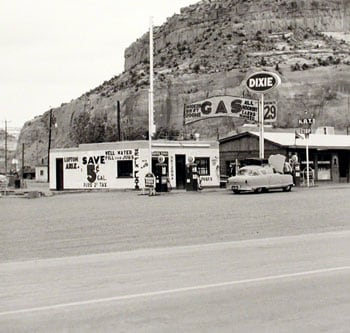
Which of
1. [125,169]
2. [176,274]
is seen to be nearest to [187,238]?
[176,274]

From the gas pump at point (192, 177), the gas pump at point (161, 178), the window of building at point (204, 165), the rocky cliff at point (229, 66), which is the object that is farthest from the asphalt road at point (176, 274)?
the rocky cliff at point (229, 66)

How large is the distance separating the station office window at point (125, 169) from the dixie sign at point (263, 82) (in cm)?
925

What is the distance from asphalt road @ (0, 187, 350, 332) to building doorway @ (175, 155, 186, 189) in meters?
24.6

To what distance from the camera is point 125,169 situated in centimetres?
4772

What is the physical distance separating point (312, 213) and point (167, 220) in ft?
17.5

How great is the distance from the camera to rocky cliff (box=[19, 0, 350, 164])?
354ft

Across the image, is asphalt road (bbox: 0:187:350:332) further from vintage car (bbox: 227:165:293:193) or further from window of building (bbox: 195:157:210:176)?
window of building (bbox: 195:157:210:176)

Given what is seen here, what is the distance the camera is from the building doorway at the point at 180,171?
48791 millimetres

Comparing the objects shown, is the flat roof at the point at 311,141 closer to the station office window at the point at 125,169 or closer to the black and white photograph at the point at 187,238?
the black and white photograph at the point at 187,238

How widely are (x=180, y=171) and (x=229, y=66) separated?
7229cm

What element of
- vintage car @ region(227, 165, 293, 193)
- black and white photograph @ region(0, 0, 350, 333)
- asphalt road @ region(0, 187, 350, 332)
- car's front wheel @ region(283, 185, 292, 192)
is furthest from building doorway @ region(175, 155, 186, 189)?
asphalt road @ region(0, 187, 350, 332)

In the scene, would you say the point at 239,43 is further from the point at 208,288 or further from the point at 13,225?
the point at 208,288

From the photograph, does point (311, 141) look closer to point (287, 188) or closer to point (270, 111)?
point (270, 111)

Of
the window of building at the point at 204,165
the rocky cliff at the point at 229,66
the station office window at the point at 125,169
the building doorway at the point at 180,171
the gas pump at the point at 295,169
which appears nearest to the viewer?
the gas pump at the point at 295,169
